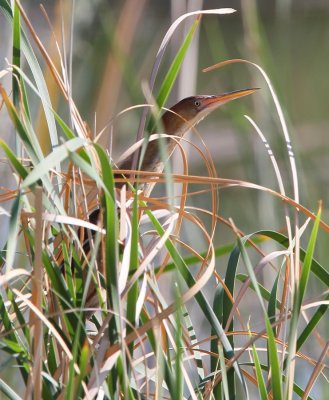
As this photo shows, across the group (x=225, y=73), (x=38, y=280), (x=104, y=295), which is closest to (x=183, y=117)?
(x=104, y=295)

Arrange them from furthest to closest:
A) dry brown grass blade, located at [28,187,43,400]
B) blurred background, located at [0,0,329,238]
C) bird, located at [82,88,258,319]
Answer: bird, located at [82,88,258,319] < blurred background, located at [0,0,329,238] < dry brown grass blade, located at [28,187,43,400]

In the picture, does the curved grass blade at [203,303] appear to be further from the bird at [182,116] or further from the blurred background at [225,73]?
the bird at [182,116]

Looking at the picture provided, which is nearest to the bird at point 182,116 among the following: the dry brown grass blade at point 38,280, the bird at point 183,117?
the bird at point 183,117

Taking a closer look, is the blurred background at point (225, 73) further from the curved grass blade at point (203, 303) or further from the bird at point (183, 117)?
the curved grass blade at point (203, 303)

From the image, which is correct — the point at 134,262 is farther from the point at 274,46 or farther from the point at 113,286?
the point at 274,46

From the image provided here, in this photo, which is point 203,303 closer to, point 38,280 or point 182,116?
point 38,280

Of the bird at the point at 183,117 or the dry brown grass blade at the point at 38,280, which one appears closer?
the dry brown grass blade at the point at 38,280

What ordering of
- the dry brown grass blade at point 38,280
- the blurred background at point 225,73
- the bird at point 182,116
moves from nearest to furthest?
the dry brown grass blade at point 38,280, the blurred background at point 225,73, the bird at point 182,116

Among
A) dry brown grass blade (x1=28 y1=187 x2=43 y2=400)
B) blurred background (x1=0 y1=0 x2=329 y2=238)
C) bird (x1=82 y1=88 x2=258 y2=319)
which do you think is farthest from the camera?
bird (x1=82 y1=88 x2=258 y2=319)

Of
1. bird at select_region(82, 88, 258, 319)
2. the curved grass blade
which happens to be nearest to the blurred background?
bird at select_region(82, 88, 258, 319)

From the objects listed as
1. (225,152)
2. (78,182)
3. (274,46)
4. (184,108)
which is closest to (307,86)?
(274,46)

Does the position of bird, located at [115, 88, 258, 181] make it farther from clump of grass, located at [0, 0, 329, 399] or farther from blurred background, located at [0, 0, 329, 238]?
clump of grass, located at [0, 0, 329, 399]

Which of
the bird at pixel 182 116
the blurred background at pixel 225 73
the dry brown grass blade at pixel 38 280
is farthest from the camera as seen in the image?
the bird at pixel 182 116

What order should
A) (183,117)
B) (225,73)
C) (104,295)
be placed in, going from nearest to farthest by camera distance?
(104,295)
(183,117)
(225,73)
